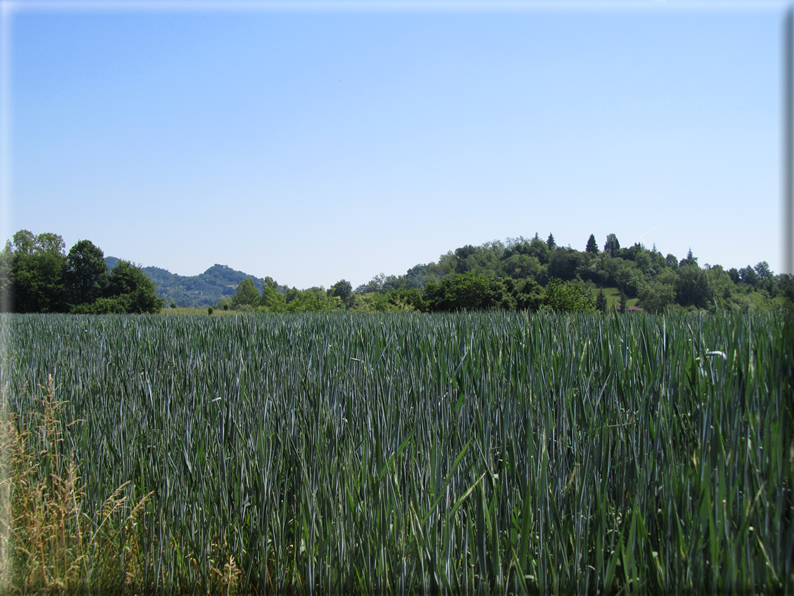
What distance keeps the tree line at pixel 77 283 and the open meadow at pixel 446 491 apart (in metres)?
40.8

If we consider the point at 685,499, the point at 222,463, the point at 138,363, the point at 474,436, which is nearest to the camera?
the point at 685,499

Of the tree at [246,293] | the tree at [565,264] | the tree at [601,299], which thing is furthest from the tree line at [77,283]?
the tree at [565,264]

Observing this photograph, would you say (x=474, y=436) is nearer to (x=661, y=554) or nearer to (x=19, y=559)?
(x=661, y=554)

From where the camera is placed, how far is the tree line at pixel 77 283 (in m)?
36.9

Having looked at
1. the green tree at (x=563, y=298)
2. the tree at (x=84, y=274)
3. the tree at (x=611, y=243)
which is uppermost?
the tree at (x=611, y=243)

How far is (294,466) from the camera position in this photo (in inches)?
75.5

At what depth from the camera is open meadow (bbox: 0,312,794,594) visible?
4.41 feet

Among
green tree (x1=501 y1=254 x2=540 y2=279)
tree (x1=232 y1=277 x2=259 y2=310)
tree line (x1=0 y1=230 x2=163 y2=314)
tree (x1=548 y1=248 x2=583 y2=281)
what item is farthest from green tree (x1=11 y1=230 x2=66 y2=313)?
tree (x1=548 y1=248 x2=583 y2=281)

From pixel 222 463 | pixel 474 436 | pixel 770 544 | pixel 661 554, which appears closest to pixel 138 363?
pixel 222 463

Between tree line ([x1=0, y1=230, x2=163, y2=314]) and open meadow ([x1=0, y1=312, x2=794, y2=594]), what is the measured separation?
40.8 m

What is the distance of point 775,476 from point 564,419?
2.34ft

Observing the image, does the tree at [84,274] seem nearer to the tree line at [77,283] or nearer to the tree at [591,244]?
the tree line at [77,283]

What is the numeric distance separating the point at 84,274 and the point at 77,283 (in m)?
1.07

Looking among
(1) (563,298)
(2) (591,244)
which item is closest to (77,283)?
(1) (563,298)
